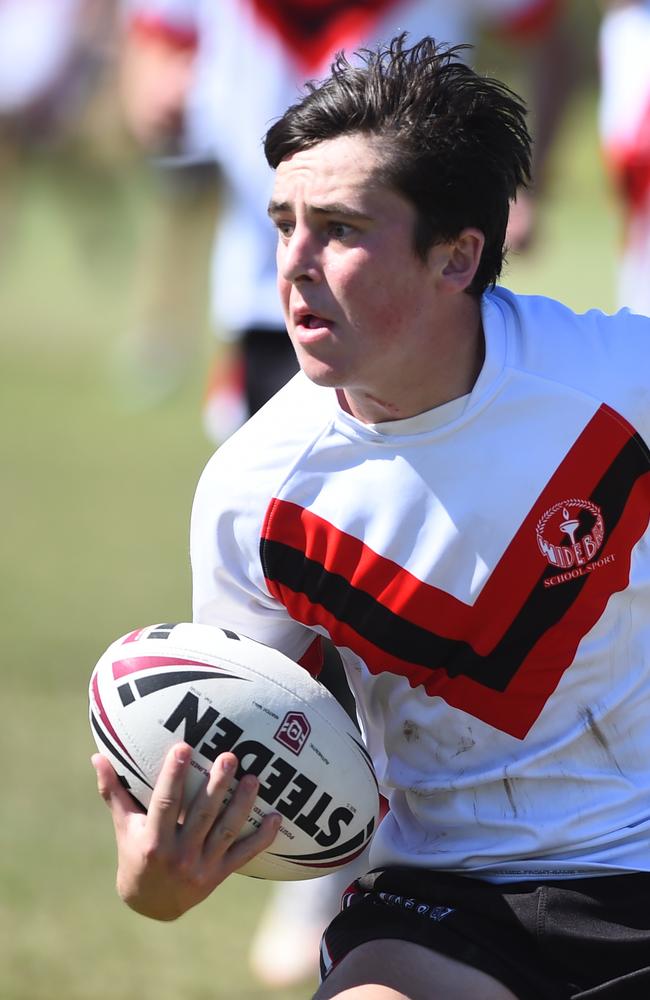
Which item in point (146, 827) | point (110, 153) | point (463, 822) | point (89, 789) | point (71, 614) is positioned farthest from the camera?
point (110, 153)

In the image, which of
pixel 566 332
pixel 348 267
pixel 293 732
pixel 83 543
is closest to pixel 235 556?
pixel 293 732

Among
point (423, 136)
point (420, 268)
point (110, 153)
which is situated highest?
point (423, 136)

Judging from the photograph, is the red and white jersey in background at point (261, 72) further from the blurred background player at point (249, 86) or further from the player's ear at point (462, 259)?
the player's ear at point (462, 259)

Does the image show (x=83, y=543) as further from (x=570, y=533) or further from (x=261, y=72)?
(x=570, y=533)

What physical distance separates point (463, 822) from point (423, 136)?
1207 millimetres

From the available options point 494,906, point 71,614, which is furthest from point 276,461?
point 71,614

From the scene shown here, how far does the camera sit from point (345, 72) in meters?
2.82

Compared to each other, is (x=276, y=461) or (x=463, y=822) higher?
(x=276, y=461)

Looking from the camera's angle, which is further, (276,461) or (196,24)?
(196,24)

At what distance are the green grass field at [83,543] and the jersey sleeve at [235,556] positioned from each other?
2.45 feet

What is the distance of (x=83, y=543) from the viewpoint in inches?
354

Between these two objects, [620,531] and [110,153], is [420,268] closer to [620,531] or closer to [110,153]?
[620,531]

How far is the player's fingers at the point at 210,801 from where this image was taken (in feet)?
8.66

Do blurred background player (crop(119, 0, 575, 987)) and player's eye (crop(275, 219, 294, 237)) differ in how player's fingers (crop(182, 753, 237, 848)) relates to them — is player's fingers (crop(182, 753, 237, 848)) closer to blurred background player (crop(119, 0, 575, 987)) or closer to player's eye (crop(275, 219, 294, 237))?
player's eye (crop(275, 219, 294, 237))
